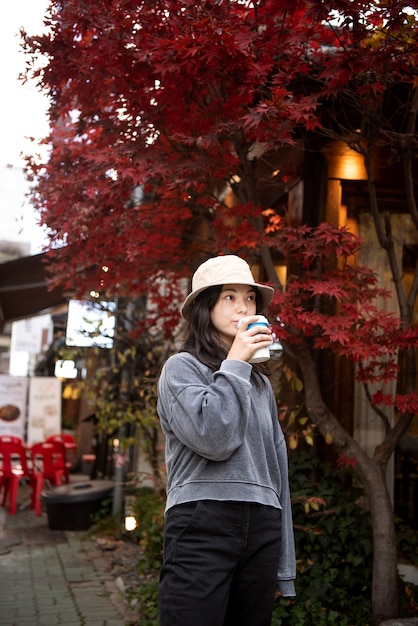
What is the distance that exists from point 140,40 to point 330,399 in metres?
3.66

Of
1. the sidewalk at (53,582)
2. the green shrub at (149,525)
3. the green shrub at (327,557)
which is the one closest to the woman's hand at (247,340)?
the green shrub at (327,557)

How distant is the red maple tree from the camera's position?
425 centimetres

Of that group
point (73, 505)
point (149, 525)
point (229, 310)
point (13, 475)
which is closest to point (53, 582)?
point (149, 525)

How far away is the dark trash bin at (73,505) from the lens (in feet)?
30.9

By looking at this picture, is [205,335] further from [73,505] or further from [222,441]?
[73,505]

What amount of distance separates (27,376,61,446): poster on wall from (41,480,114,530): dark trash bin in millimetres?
4966

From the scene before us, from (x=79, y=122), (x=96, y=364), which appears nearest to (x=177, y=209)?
(x=79, y=122)

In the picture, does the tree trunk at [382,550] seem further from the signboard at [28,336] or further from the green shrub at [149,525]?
the signboard at [28,336]

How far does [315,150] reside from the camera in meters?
6.39

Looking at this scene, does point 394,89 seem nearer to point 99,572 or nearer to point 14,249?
point 99,572

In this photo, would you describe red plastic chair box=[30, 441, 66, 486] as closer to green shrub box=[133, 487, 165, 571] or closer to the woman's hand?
green shrub box=[133, 487, 165, 571]

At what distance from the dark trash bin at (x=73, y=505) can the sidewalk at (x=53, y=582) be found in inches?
5.0

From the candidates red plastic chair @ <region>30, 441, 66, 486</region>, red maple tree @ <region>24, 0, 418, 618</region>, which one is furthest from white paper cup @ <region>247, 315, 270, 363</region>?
red plastic chair @ <region>30, 441, 66, 486</region>

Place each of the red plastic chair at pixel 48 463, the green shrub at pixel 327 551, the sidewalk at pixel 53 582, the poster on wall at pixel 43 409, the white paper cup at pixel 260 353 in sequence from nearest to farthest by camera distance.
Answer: the white paper cup at pixel 260 353
the green shrub at pixel 327 551
the sidewalk at pixel 53 582
the red plastic chair at pixel 48 463
the poster on wall at pixel 43 409
